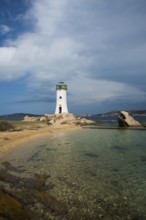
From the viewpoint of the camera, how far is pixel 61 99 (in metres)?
70.0

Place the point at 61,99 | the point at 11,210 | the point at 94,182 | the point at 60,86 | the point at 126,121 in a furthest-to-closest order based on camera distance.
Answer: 1. the point at 60,86
2. the point at 61,99
3. the point at 126,121
4. the point at 94,182
5. the point at 11,210

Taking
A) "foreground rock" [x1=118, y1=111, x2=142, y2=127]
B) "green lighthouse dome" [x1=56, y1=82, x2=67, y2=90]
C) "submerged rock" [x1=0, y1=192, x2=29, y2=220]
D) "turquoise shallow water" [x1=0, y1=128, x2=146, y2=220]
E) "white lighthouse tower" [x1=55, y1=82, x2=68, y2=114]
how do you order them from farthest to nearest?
"green lighthouse dome" [x1=56, y1=82, x2=67, y2=90] → "white lighthouse tower" [x1=55, y1=82, x2=68, y2=114] → "foreground rock" [x1=118, y1=111, x2=142, y2=127] → "turquoise shallow water" [x1=0, y1=128, x2=146, y2=220] → "submerged rock" [x1=0, y1=192, x2=29, y2=220]

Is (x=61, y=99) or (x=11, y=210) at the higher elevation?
(x=61, y=99)

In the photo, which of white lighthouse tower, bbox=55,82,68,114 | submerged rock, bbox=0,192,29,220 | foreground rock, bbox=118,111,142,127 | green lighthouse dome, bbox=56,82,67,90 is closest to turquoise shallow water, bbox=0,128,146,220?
submerged rock, bbox=0,192,29,220

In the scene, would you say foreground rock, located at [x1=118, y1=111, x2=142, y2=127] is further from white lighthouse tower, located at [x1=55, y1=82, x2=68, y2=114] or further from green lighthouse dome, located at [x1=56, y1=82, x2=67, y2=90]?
green lighthouse dome, located at [x1=56, y1=82, x2=67, y2=90]

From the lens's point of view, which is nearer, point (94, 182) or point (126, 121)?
point (94, 182)

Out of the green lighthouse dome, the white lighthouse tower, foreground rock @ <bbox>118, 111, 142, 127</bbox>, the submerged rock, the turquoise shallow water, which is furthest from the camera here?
the green lighthouse dome

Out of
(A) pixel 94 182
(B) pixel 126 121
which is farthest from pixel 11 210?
(B) pixel 126 121

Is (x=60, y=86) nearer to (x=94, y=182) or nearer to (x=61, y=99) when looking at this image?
(x=61, y=99)

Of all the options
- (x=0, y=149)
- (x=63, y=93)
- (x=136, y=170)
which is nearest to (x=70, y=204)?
(x=136, y=170)

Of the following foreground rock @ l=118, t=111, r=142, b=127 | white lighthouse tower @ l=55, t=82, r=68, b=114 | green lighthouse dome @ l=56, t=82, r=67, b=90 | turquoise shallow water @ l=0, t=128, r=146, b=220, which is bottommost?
turquoise shallow water @ l=0, t=128, r=146, b=220

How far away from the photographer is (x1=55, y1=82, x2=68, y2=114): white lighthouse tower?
69.6 m

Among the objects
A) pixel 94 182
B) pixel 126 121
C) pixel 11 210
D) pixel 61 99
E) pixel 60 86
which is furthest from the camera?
pixel 60 86

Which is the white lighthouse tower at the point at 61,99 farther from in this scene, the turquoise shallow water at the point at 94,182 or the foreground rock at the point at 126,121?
the turquoise shallow water at the point at 94,182
